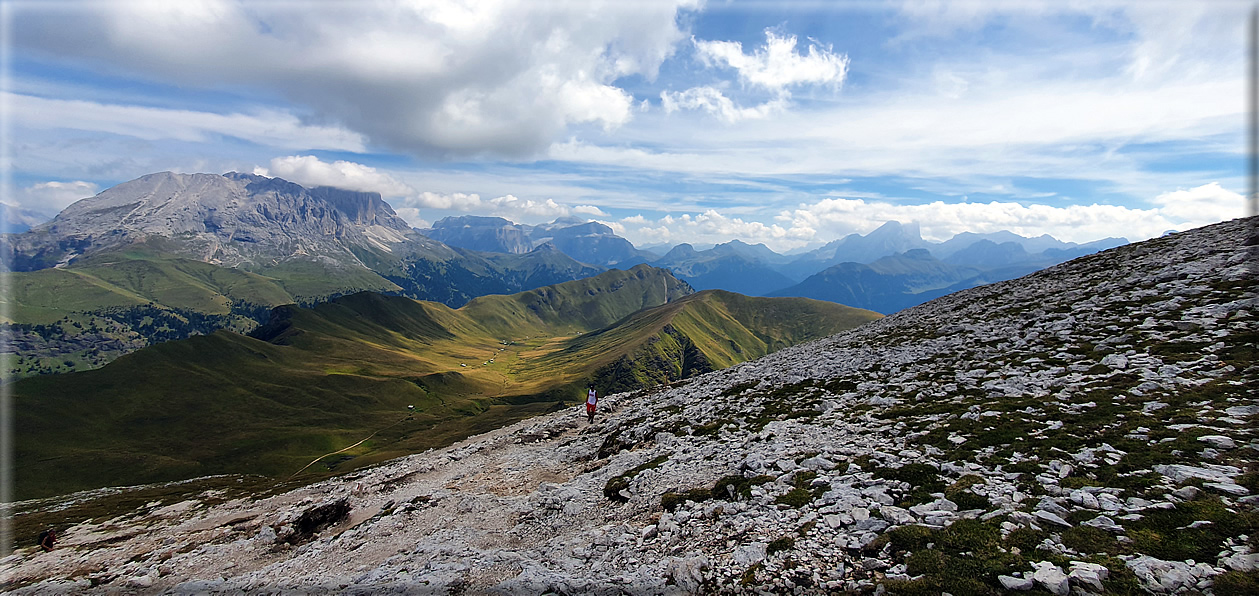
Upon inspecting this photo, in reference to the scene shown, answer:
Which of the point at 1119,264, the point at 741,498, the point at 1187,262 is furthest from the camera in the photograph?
the point at 1119,264

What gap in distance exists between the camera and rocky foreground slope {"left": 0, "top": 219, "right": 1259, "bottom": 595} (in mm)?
11922

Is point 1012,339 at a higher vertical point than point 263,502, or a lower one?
higher

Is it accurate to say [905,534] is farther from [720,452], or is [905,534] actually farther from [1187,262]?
[1187,262]

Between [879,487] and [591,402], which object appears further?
[591,402]

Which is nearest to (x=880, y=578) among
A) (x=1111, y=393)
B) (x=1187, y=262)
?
(x=1111, y=393)

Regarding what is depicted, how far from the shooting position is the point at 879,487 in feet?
53.5

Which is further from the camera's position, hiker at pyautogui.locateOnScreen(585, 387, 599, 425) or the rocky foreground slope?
hiker at pyautogui.locateOnScreen(585, 387, 599, 425)

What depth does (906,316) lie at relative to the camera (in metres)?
51.1

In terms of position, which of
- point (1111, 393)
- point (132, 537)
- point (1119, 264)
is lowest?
point (132, 537)

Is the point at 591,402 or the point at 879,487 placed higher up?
the point at 879,487

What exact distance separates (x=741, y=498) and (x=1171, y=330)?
25137 millimetres

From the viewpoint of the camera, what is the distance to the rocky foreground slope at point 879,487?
11.9m

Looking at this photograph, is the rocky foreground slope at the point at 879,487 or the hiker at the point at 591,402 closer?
the rocky foreground slope at the point at 879,487

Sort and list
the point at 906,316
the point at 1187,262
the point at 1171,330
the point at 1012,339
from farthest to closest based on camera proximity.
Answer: the point at 906,316, the point at 1187,262, the point at 1012,339, the point at 1171,330
